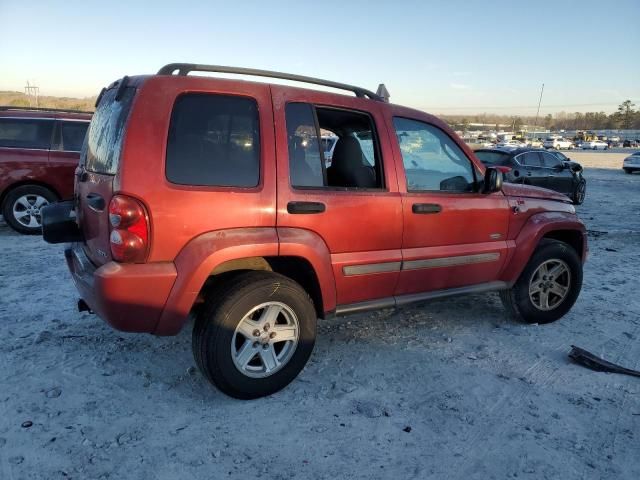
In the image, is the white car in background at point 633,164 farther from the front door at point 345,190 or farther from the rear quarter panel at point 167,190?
the rear quarter panel at point 167,190

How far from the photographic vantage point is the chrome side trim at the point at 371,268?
318 centimetres

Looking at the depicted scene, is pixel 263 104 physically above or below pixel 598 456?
above

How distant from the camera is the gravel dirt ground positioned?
2.39 metres

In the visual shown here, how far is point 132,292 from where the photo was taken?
2.53m

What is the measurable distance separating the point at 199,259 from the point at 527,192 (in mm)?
2977

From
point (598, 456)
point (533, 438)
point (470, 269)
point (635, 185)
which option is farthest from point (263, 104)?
point (635, 185)

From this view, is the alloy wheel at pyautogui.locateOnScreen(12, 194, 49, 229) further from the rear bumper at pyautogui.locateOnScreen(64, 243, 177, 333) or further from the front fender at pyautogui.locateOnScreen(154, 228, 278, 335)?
the front fender at pyautogui.locateOnScreen(154, 228, 278, 335)

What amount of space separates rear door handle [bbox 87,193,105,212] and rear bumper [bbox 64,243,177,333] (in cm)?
33

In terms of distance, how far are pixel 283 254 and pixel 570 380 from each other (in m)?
2.23

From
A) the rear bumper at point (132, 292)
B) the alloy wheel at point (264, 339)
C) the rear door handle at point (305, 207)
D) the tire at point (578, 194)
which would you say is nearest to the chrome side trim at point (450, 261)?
the rear door handle at point (305, 207)

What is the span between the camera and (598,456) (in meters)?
2.50

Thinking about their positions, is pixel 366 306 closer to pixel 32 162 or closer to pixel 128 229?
pixel 128 229

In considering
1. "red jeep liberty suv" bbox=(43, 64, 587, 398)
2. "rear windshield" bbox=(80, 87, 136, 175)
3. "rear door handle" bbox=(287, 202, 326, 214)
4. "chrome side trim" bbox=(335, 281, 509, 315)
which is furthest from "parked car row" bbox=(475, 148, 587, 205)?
"rear windshield" bbox=(80, 87, 136, 175)

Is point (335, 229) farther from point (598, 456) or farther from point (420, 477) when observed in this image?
point (598, 456)
